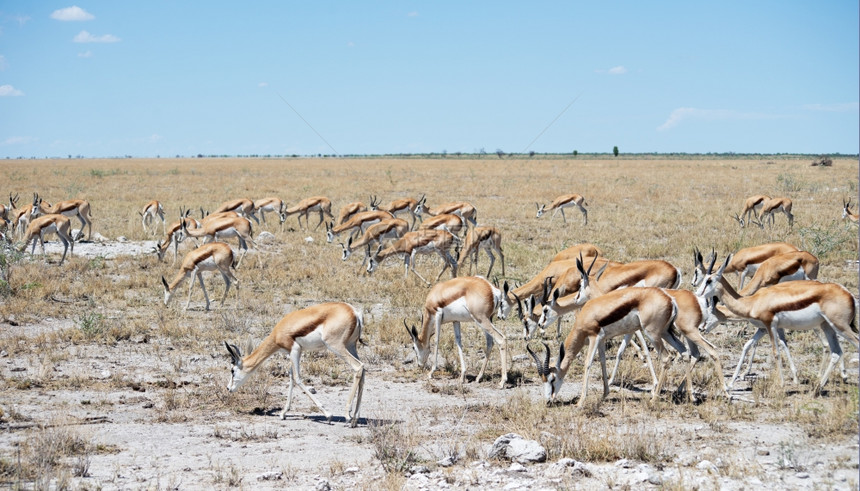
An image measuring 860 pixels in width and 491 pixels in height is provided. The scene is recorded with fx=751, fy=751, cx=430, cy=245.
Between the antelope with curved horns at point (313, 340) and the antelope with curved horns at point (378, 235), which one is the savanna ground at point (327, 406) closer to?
the antelope with curved horns at point (313, 340)

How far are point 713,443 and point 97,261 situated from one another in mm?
15074

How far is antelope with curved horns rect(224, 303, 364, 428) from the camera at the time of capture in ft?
25.9

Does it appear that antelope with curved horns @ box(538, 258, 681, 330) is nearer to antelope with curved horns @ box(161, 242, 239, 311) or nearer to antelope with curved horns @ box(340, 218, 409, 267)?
antelope with curved horns @ box(161, 242, 239, 311)

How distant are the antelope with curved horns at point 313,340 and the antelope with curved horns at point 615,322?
2121 millimetres

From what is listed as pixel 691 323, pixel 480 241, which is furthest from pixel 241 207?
pixel 691 323

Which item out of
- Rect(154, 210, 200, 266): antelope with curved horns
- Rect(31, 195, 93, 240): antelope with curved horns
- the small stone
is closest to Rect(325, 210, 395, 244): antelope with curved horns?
Rect(154, 210, 200, 266): antelope with curved horns

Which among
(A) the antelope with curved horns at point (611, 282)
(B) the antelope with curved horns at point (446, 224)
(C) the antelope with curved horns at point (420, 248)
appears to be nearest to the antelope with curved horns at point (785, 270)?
(A) the antelope with curved horns at point (611, 282)

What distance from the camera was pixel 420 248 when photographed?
16.5 m

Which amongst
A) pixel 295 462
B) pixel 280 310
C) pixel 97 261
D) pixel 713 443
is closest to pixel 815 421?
pixel 713 443

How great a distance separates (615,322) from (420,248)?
8.70m

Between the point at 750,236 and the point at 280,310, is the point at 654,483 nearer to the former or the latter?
the point at 280,310

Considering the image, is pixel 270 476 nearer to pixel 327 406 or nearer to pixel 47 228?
pixel 327 406

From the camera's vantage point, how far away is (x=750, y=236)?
67.8 feet

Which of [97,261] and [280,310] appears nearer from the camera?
[280,310]
